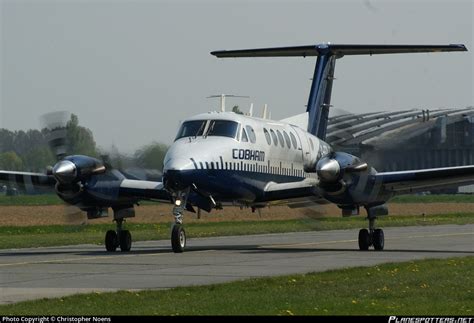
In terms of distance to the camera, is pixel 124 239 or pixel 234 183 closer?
pixel 234 183

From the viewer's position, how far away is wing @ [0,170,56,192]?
30.2m

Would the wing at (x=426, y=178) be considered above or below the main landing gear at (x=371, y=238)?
above

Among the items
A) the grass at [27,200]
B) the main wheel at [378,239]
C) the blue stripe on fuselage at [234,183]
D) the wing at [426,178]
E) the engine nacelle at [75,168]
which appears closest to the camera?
the blue stripe on fuselage at [234,183]

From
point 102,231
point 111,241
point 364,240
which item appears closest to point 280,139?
point 364,240

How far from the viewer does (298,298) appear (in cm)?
1633

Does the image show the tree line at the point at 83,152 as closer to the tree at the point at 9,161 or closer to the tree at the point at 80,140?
the tree at the point at 80,140

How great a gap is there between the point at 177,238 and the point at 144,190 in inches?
113

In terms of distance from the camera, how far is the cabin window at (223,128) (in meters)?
28.5

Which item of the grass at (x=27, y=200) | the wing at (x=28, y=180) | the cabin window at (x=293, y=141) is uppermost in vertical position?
the cabin window at (x=293, y=141)

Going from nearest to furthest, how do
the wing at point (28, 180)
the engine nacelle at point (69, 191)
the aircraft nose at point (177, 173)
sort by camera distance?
1. the aircraft nose at point (177, 173)
2. the engine nacelle at point (69, 191)
3. the wing at point (28, 180)

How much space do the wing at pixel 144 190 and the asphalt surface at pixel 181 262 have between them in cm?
167

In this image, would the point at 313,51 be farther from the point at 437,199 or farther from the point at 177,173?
the point at 437,199

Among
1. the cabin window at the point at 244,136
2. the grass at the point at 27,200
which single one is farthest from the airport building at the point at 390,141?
the grass at the point at 27,200

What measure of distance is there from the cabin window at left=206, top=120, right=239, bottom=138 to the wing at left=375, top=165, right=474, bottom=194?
434cm
